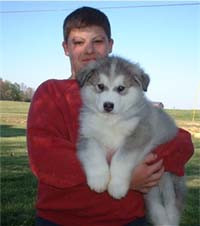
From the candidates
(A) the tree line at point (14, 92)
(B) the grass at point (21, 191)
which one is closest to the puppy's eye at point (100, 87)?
(B) the grass at point (21, 191)

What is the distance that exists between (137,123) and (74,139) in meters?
0.48

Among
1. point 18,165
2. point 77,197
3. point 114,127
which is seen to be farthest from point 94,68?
point 18,165

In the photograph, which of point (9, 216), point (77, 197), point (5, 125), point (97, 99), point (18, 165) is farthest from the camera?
point (5, 125)

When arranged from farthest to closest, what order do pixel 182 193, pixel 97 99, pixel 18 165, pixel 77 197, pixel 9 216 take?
pixel 18 165, pixel 9 216, pixel 182 193, pixel 97 99, pixel 77 197

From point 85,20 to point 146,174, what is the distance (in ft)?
4.40

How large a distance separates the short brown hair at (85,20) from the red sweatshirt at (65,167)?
57cm

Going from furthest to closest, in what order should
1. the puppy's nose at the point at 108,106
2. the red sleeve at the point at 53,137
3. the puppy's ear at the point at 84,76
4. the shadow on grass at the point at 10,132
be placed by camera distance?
the shadow on grass at the point at 10,132
the puppy's ear at the point at 84,76
the puppy's nose at the point at 108,106
the red sleeve at the point at 53,137

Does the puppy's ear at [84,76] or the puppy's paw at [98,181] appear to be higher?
the puppy's ear at [84,76]

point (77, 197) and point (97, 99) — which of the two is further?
point (97, 99)

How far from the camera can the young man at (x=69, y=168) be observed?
2848mm

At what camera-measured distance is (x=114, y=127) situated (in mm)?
3076

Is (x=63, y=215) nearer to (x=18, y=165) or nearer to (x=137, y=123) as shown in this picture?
(x=137, y=123)

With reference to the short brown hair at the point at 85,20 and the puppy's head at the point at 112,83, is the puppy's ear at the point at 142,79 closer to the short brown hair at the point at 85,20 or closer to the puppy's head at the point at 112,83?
the puppy's head at the point at 112,83

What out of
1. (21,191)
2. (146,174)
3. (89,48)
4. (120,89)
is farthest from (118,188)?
(21,191)
